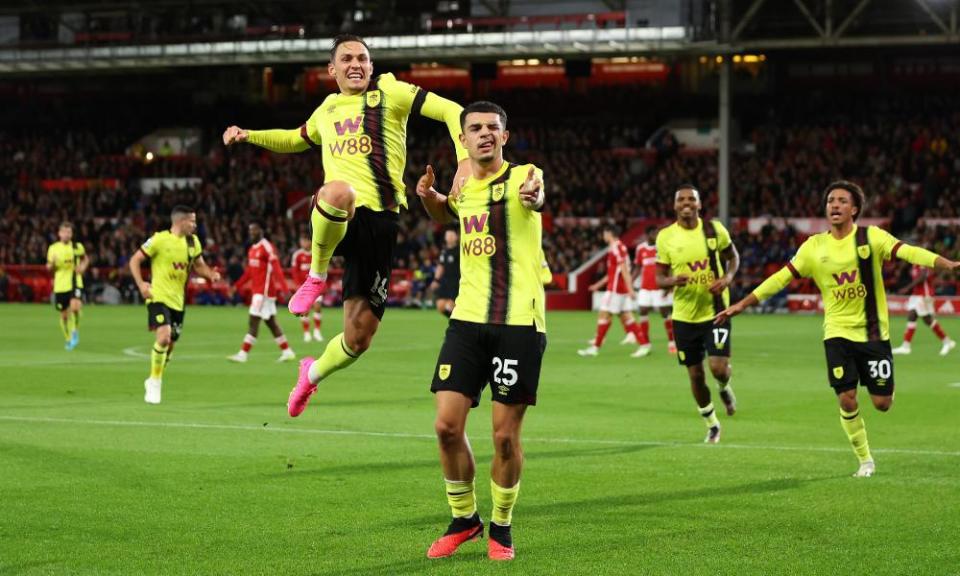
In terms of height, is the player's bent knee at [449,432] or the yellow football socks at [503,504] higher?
the player's bent knee at [449,432]

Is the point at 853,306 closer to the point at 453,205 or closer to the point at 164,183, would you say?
the point at 453,205

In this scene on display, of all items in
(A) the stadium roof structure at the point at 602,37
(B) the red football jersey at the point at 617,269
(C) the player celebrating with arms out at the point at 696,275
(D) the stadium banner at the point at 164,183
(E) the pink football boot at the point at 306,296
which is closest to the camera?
(E) the pink football boot at the point at 306,296

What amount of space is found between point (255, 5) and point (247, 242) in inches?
344

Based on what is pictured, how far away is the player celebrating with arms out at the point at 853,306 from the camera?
1146 cm

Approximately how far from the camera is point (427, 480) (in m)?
10.9

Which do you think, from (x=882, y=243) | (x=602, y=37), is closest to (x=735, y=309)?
(x=882, y=243)

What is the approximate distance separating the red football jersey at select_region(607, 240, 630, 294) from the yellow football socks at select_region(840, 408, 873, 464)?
16.0 meters

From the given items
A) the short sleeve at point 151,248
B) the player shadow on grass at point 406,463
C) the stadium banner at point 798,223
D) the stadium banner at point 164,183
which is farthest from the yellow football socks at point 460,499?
the stadium banner at point 164,183

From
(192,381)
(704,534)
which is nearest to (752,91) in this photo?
(192,381)

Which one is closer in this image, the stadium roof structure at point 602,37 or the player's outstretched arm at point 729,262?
the player's outstretched arm at point 729,262

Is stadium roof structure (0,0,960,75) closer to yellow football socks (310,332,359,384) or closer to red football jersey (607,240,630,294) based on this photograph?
red football jersey (607,240,630,294)

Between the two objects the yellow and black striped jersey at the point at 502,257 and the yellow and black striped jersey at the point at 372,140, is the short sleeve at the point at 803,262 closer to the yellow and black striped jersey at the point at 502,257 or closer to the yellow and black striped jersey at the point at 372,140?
the yellow and black striped jersey at the point at 372,140

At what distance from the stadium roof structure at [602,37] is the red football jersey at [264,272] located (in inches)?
869

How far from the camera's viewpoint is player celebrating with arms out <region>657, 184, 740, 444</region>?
14188 mm
